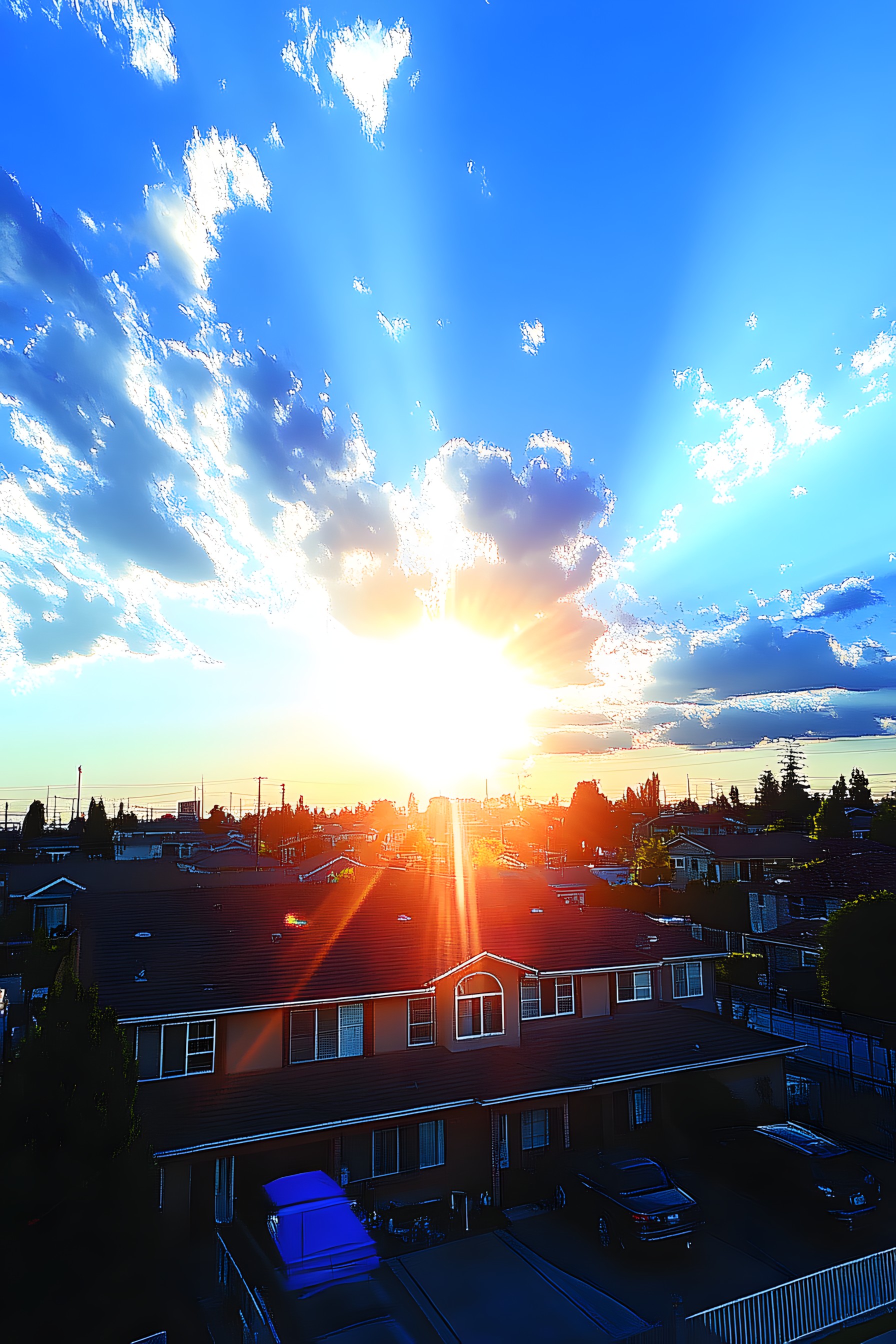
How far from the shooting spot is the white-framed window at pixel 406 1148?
21047mm

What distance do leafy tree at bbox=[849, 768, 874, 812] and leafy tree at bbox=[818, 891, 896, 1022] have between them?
437 ft

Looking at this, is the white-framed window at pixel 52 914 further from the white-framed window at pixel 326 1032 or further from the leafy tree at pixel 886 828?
the leafy tree at pixel 886 828

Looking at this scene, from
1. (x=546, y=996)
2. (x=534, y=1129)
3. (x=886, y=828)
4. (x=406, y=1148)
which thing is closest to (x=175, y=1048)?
(x=406, y=1148)

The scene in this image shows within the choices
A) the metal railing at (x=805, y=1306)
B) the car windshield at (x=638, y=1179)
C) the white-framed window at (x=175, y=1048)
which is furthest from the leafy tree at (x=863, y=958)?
the white-framed window at (x=175, y=1048)

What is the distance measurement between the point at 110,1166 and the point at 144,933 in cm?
1307

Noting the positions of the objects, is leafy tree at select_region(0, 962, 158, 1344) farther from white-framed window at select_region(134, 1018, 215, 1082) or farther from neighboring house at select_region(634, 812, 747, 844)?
neighboring house at select_region(634, 812, 747, 844)

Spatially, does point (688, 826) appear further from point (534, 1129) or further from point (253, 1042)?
point (253, 1042)

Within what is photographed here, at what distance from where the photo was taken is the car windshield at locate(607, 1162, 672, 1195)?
1838 centimetres

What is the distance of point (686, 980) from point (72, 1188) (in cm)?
2658

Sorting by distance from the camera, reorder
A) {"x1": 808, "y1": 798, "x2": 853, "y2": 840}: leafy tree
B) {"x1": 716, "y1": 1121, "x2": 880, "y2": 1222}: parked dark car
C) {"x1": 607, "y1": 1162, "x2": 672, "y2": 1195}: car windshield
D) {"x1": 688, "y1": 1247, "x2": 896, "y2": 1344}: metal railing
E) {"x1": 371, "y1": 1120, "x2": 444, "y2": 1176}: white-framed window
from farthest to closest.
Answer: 1. {"x1": 808, "y1": 798, "x2": 853, "y2": 840}: leafy tree
2. {"x1": 371, "y1": 1120, "x2": 444, "y2": 1176}: white-framed window
3. {"x1": 716, "y1": 1121, "x2": 880, "y2": 1222}: parked dark car
4. {"x1": 607, "y1": 1162, "x2": 672, "y2": 1195}: car windshield
5. {"x1": 688, "y1": 1247, "x2": 896, "y2": 1344}: metal railing

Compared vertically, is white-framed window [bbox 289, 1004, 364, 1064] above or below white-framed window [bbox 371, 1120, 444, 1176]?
above

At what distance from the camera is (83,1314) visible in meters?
12.4

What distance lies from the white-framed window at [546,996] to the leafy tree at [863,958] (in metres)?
14.0

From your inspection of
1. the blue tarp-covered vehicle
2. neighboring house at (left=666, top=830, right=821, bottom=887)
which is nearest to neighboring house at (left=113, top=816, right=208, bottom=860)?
neighboring house at (left=666, top=830, right=821, bottom=887)
